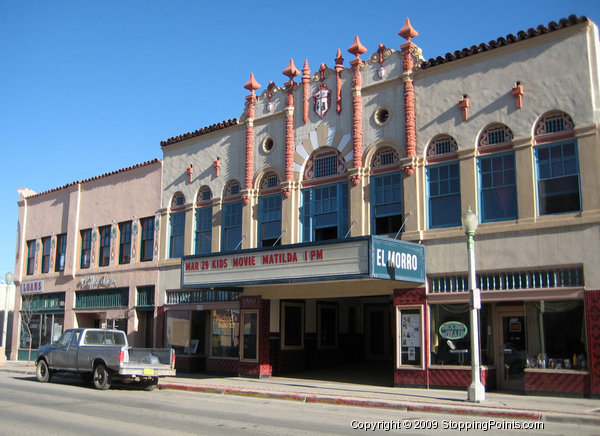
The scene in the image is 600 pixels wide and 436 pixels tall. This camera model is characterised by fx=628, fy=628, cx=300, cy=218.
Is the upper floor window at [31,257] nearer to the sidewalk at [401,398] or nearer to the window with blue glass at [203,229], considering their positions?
the window with blue glass at [203,229]

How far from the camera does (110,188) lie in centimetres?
2936

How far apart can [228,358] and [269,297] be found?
123 inches

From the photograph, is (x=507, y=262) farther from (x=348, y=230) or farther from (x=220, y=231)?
(x=220, y=231)

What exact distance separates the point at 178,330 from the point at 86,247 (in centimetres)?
808

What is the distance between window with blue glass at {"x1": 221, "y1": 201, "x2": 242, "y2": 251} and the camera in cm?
2349

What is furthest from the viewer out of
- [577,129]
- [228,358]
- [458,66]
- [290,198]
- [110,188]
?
[110,188]

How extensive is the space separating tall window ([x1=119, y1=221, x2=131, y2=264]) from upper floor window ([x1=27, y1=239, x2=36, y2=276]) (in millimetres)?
7628

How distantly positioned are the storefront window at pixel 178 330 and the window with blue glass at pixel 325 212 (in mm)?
6776

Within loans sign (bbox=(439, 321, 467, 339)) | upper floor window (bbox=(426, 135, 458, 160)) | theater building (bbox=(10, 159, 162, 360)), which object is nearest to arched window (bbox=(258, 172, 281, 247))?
upper floor window (bbox=(426, 135, 458, 160))

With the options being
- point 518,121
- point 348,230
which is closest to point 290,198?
point 348,230

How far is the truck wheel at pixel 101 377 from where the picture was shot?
18.0 metres

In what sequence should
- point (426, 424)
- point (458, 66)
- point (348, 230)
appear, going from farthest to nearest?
point (348, 230), point (458, 66), point (426, 424)

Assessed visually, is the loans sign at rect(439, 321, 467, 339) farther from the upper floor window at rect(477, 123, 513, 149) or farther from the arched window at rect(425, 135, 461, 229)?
the upper floor window at rect(477, 123, 513, 149)

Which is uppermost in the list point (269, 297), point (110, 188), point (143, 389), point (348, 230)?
point (110, 188)
